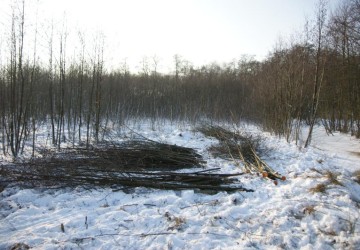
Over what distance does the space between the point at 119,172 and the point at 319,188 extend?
4.90 m

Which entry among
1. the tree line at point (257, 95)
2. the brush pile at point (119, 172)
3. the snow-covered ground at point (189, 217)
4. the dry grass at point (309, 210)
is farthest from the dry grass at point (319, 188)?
the tree line at point (257, 95)

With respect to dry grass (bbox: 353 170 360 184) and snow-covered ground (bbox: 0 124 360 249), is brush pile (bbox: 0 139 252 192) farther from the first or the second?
dry grass (bbox: 353 170 360 184)

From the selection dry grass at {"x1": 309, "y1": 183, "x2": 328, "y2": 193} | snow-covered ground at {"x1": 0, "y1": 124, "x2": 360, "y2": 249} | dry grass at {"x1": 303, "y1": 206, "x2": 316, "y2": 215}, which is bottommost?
snow-covered ground at {"x1": 0, "y1": 124, "x2": 360, "y2": 249}

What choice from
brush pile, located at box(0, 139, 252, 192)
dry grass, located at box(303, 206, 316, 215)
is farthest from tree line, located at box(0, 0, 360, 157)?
dry grass, located at box(303, 206, 316, 215)

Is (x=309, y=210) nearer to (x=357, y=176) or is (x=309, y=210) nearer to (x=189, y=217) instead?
(x=189, y=217)

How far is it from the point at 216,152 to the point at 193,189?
3.98m

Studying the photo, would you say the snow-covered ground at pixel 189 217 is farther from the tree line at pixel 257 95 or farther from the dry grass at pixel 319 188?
the tree line at pixel 257 95

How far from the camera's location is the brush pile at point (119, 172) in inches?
250

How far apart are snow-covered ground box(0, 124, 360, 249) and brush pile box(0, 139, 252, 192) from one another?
0.34 meters

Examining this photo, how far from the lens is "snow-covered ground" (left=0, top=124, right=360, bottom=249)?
3.89m

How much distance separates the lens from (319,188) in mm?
5664

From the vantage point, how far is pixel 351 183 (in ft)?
20.0

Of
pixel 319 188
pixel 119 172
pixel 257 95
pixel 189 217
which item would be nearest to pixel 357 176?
pixel 319 188

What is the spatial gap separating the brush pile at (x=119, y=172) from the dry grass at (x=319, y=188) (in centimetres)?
159
